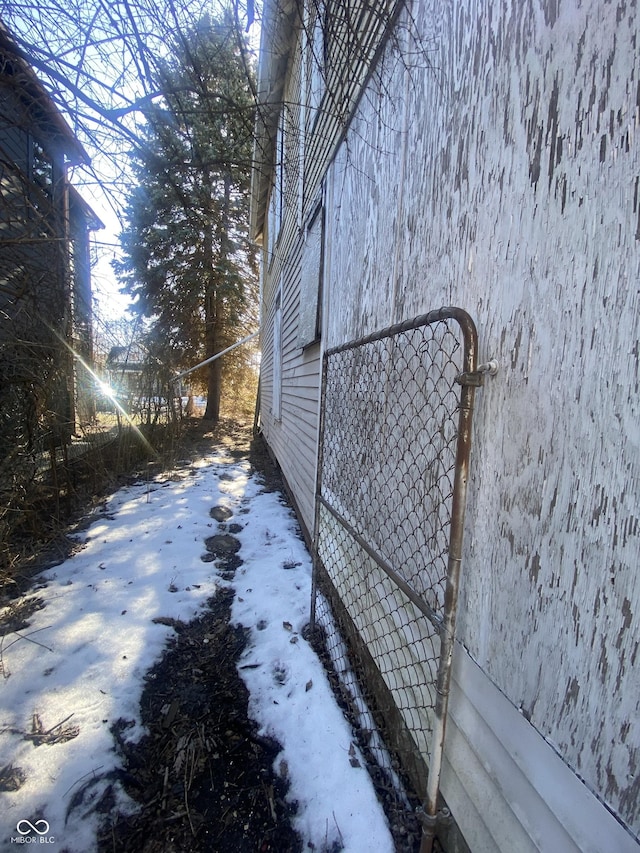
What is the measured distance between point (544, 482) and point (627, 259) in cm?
49

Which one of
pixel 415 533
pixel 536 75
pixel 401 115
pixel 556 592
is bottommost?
pixel 415 533

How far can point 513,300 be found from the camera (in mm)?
1062

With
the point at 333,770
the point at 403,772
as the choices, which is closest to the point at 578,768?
the point at 403,772

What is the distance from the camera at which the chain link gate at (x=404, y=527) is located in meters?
1.25

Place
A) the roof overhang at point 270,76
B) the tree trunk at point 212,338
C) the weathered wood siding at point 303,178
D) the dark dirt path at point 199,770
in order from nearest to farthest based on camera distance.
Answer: the dark dirt path at point 199,770 < the weathered wood siding at point 303,178 < the roof overhang at point 270,76 < the tree trunk at point 212,338

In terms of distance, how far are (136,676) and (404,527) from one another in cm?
188

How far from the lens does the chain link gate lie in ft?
4.11

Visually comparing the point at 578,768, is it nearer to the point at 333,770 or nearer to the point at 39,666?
the point at 333,770

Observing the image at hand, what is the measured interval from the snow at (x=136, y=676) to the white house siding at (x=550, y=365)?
27.9 inches

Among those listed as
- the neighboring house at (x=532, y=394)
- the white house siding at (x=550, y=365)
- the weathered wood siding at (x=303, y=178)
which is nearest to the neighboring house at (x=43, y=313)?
the weathered wood siding at (x=303, y=178)

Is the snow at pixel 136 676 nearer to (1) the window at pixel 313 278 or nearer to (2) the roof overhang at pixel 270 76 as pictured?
(1) the window at pixel 313 278

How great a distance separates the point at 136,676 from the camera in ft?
7.66

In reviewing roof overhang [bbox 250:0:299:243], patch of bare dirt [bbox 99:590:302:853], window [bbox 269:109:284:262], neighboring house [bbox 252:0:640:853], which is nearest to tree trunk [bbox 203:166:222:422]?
roof overhang [bbox 250:0:299:243]

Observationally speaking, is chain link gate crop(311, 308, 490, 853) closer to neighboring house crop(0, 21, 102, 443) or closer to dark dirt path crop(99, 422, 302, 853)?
dark dirt path crop(99, 422, 302, 853)
